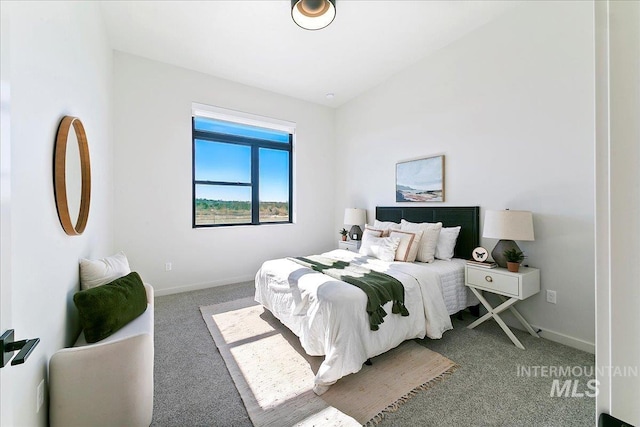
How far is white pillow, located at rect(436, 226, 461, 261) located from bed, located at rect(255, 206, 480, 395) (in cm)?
10

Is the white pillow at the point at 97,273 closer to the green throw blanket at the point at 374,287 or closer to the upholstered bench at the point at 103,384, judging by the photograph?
the upholstered bench at the point at 103,384

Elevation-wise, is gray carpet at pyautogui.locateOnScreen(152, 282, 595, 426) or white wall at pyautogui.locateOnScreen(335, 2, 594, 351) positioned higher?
white wall at pyautogui.locateOnScreen(335, 2, 594, 351)

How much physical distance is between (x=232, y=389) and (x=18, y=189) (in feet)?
5.26

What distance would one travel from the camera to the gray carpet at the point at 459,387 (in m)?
1.51

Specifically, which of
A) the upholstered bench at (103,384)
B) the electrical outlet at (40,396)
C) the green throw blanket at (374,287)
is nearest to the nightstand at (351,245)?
the green throw blanket at (374,287)

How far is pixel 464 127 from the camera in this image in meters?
2.99

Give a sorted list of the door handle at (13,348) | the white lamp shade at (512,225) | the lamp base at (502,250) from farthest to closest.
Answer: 1. the lamp base at (502,250)
2. the white lamp shade at (512,225)
3. the door handle at (13,348)

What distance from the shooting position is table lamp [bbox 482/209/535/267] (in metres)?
2.27

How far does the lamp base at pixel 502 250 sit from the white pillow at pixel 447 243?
0.47m

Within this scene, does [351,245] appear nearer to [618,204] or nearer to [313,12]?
[313,12]

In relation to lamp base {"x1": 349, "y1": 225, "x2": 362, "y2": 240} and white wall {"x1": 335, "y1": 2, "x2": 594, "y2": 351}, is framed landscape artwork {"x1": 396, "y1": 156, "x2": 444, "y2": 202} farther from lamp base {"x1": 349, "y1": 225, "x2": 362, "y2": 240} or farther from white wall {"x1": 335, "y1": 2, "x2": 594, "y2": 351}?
→ lamp base {"x1": 349, "y1": 225, "x2": 362, "y2": 240}

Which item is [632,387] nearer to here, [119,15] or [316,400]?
[316,400]

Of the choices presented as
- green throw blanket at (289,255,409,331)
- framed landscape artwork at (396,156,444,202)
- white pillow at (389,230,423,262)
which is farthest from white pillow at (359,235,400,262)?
framed landscape artwork at (396,156,444,202)

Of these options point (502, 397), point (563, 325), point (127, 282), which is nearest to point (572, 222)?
point (563, 325)
